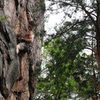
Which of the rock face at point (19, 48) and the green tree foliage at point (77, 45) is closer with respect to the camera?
the green tree foliage at point (77, 45)

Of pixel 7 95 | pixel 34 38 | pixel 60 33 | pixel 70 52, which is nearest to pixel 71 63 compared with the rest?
pixel 70 52

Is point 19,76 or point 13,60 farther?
point 19,76

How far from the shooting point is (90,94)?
10102 millimetres

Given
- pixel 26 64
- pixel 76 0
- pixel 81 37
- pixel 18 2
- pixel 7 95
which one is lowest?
pixel 7 95

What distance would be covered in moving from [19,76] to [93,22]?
6888 mm

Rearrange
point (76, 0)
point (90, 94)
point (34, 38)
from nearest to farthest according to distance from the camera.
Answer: point (76, 0), point (90, 94), point (34, 38)

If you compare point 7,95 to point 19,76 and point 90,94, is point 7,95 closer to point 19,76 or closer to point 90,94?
point 19,76

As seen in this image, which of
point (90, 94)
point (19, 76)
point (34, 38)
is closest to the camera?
point (90, 94)

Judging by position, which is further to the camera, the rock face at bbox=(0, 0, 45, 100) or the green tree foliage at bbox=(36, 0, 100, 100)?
the rock face at bbox=(0, 0, 45, 100)

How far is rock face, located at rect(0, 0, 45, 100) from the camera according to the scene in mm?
12345

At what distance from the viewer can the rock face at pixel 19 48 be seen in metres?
12.3

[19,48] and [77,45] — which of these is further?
[19,48]

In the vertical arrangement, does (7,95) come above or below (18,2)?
below

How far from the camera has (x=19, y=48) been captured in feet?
46.8
